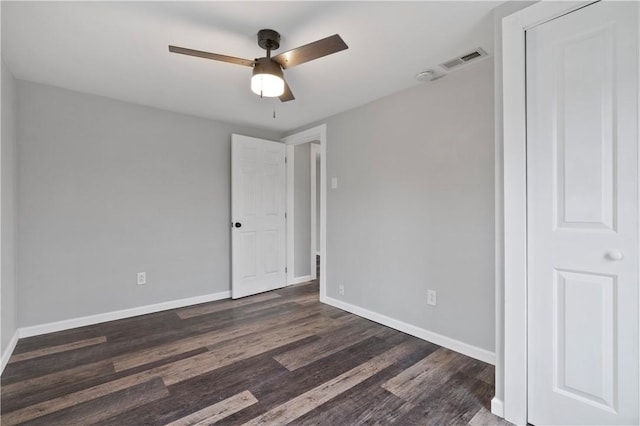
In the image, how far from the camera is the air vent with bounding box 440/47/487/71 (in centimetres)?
210

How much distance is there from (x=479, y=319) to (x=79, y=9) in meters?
3.36

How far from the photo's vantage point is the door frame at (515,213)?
1548 millimetres

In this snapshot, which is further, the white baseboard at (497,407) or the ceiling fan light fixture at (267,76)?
the ceiling fan light fixture at (267,76)

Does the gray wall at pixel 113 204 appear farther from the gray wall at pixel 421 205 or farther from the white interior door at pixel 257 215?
the gray wall at pixel 421 205

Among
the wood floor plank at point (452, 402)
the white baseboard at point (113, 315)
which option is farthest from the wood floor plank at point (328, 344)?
the white baseboard at point (113, 315)

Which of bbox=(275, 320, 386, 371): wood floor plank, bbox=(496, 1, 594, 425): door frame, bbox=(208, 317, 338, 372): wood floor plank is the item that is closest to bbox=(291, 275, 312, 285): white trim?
bbox=(208, 317, 338, 372): wood floor plank

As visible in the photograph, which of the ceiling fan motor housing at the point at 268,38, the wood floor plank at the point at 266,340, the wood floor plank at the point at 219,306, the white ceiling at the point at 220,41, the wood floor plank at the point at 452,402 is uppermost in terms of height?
the white ceiling at the point at 220,41

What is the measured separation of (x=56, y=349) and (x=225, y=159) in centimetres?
250

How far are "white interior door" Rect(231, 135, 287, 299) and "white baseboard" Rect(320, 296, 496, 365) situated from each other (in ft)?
3.64

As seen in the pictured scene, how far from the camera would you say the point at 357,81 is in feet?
8.55

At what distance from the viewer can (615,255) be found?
51.3 inches

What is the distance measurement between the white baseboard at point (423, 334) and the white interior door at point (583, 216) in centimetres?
69

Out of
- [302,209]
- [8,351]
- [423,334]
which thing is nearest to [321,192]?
[302,209]

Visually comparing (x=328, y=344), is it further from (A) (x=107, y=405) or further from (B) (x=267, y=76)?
(B) (x=267, y=76)
